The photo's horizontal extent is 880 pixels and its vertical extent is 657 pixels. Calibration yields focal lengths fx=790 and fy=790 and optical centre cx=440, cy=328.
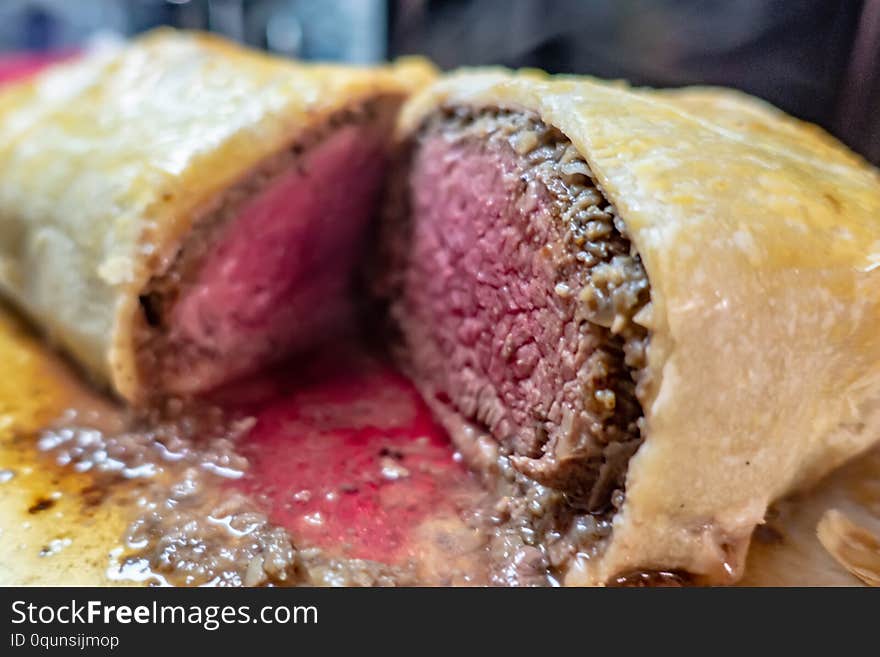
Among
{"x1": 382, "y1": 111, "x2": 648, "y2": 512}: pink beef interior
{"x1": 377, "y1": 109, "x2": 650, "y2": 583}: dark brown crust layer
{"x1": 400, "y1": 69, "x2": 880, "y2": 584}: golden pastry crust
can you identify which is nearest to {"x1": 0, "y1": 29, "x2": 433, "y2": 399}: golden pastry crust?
{"x1": 382, "y1": 111, "x2": 648, "y2": 512}: pink beef interior

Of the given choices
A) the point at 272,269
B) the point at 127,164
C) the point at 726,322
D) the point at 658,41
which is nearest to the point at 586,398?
the point at 726,322

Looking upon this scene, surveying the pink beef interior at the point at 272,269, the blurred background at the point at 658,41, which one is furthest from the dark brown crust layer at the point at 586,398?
the blurred background at the point at 658,41

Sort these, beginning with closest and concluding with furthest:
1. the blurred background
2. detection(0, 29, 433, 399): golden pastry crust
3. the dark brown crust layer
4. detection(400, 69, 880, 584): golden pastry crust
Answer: detection(400, 69, 880, 584): golden pastry crust, the dark brown crust layer, detection(0, 29, 433, 399): golden pastry crust, the blurred background

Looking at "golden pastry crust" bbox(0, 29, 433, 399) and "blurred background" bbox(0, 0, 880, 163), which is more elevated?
"blurred background" bbox(0, 0, 880, 163)

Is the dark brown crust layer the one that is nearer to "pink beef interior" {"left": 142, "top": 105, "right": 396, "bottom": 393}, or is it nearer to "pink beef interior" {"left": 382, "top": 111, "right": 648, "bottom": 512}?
"pink beef interior" {"left": 382, "top": 111, "right": 648, "bottom": 512}
